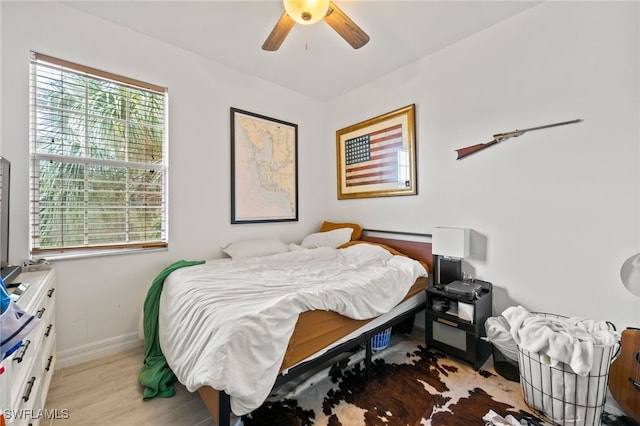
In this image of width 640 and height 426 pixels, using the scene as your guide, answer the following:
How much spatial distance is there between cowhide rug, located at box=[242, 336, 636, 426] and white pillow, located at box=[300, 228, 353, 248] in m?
1.39

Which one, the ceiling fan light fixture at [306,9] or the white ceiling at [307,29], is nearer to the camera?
the ceiling fan light fixture at [306,9]

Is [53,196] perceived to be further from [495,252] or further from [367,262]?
[495,252]

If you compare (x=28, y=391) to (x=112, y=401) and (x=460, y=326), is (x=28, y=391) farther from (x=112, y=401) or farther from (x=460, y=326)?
(x=460, y=326)

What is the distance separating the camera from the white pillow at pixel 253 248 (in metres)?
2.78

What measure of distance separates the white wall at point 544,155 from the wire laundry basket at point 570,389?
0.57m

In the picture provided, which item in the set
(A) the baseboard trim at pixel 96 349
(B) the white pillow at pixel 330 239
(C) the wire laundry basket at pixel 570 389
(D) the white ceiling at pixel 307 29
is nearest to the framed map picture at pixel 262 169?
(B) the white pillow at pixel 330 239

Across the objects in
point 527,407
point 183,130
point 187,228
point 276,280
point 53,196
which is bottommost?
point 527,407

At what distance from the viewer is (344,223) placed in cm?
358

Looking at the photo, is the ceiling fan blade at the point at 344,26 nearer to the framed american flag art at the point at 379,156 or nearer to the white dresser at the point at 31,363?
the framed american flag art at the point at 379,156

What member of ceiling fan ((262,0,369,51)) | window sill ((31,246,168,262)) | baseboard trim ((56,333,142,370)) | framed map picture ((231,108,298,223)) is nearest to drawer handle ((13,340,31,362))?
window sill ((31,246,168,262))

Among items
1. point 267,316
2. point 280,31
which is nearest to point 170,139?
point 280,31

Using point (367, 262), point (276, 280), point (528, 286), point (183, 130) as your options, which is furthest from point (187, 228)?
point (528, 286)

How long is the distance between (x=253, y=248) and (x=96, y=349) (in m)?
1.55

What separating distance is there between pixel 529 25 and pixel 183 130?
3276 millimetres
